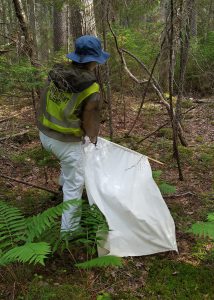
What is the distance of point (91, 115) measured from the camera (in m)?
3.56

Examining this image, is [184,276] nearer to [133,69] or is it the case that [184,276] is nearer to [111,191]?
[111,191]

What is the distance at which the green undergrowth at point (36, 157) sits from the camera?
19.3 ft

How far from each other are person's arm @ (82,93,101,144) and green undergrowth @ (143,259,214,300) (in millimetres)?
1508

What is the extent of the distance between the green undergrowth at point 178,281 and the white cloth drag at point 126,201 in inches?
7.9

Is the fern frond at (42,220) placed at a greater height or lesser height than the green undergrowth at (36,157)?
greater

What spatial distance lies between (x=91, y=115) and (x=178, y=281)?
5.98ft

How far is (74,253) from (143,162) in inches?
47.7

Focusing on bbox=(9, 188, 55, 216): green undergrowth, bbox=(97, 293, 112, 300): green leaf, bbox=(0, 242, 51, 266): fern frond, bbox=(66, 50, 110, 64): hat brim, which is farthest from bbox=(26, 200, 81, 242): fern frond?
bbox=(66, 50, 110, 64): hat brim

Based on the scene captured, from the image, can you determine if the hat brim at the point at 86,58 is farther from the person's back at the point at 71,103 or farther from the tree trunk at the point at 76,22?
the tree trunk at the point at 76,22

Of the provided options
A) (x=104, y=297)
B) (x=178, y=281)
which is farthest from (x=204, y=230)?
(x=104, y=297)

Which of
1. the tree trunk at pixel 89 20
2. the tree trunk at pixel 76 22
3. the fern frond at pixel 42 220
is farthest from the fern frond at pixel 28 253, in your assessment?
the tree trunk at pixel 76 22

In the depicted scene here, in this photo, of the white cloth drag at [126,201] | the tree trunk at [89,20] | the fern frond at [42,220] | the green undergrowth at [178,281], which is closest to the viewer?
the fern frond at [42,220]

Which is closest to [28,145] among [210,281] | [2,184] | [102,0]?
[2,184]

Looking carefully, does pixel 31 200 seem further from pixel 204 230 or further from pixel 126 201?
pixel 204 230
